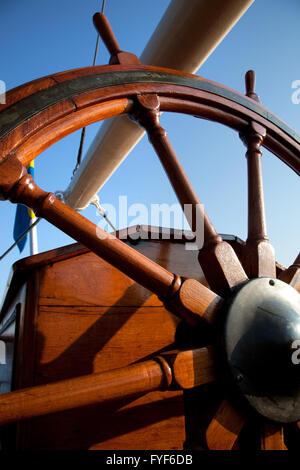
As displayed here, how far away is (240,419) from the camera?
0.80 metres

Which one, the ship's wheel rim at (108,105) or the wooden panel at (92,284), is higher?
the ship's wheel rim at (108,105)

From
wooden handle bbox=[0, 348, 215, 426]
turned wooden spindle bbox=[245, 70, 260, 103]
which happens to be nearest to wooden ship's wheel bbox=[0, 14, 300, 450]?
wooden handle bbox=[0, 348, 215, 426]

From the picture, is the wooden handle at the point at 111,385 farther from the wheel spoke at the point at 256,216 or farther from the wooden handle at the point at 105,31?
the wooden handle at the point at 105,31

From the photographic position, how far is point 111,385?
677 mm

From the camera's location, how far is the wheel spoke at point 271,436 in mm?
826

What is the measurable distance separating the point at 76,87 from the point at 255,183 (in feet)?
→ 1.98

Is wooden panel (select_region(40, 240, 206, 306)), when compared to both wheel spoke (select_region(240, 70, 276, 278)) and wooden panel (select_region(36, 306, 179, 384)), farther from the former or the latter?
wheel spoke (select_region(240, 70, 276, 278))

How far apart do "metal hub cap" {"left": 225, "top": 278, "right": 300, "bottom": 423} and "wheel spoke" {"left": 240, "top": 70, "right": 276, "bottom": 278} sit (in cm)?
14

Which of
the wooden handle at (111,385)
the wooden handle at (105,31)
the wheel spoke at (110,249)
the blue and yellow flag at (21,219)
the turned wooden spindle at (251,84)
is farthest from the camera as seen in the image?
the blue and yellow flag at (21,219)

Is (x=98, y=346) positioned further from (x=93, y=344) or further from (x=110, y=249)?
(x=110, y=249)

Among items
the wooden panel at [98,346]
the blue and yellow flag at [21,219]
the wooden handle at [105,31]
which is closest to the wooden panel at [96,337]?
the wooden panel at [98,346]

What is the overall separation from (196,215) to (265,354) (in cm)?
39
